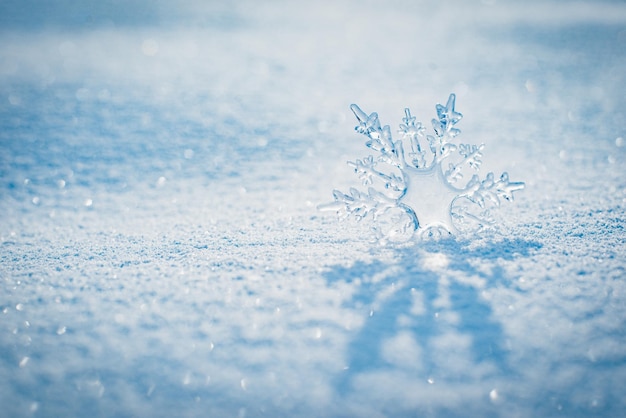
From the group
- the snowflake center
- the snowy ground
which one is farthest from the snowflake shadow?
the snowflake center

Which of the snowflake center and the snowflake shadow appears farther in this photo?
the snowflake center

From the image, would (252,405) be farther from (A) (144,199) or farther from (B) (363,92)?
(B) (363,92)

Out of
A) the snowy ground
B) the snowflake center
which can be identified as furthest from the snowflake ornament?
the snowy ground

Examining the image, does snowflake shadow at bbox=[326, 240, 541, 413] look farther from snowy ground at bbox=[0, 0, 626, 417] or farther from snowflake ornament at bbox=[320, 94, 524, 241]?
snowflake ornament at bbox=[320, 94, 524, 241]

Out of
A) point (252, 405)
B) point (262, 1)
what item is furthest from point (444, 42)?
point (252, 405)

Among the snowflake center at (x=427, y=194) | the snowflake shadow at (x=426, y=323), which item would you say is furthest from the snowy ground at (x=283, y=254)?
the snowflake center at (x=427, y=194)

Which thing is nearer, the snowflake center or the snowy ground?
the snowy ground

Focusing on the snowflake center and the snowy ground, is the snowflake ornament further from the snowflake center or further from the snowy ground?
the snowy ground

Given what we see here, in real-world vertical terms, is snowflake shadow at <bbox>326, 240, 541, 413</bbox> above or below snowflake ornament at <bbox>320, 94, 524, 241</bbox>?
below

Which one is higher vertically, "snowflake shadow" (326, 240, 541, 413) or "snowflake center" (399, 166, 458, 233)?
"snowflake center" (399, 166, 458, 233)
